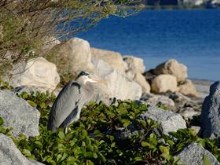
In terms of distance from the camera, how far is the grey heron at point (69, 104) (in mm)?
7723

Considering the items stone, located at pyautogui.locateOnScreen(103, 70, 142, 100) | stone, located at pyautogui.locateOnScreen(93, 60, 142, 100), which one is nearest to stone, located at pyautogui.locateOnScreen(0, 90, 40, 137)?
stone, located at pyautogui.locateOnScreen(103, 70, 142, 100)

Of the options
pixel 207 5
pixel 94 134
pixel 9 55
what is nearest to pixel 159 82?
pixel 9 55

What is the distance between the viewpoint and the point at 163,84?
23.6 meters

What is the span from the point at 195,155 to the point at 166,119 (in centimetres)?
91

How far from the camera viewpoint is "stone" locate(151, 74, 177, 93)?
23.5 meters

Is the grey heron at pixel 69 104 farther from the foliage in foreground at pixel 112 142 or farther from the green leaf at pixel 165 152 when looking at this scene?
the green leaf at pixel 165 152

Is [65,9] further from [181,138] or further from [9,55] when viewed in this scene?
[181,138]

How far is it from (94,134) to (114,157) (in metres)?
0.65

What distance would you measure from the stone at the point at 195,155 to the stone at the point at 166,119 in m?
0.70

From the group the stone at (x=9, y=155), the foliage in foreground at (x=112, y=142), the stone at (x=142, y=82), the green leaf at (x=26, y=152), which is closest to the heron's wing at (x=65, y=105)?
the foliage in foreground at (x=112, y=142)

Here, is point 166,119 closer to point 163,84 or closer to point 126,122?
point 126,122

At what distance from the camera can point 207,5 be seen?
129375 mm

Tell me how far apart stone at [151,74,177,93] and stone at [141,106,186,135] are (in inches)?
624

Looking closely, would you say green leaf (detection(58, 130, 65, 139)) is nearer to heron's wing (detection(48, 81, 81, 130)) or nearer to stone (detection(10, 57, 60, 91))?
heron's wing (detection(48, 81, 81, 130))
